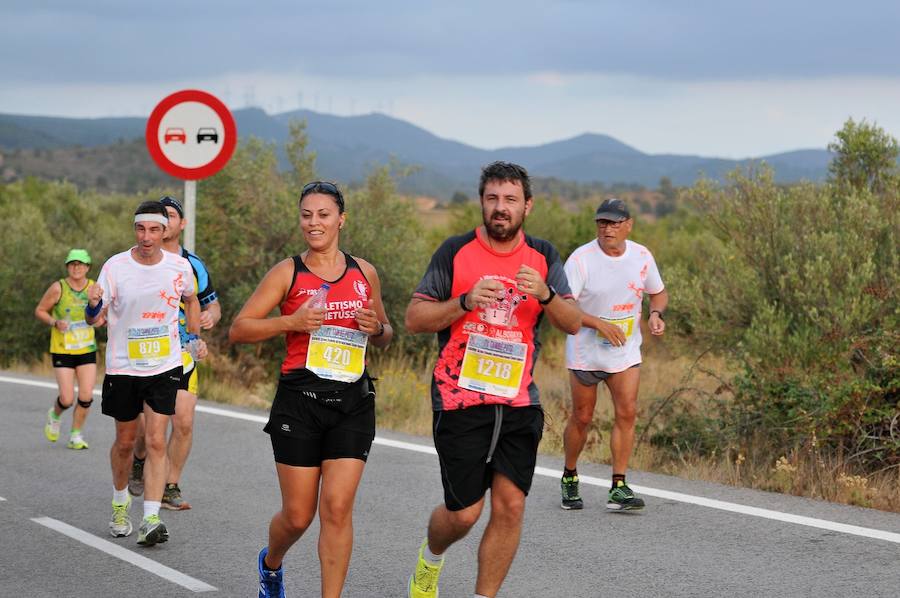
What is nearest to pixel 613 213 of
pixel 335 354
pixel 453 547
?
pixel 453 547

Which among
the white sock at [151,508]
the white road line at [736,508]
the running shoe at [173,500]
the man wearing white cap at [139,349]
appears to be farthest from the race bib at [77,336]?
the white sock at [151,508]

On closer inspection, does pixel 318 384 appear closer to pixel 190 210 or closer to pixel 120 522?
pixel 120 522

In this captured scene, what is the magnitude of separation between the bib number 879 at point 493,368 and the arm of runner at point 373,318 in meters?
0.52

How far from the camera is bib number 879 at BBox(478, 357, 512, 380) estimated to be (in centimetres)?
571

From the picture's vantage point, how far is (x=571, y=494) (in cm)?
855

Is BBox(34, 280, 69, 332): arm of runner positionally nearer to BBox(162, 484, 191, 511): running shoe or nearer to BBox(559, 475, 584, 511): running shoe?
BBox(162, 484, 191, 511): running shoe

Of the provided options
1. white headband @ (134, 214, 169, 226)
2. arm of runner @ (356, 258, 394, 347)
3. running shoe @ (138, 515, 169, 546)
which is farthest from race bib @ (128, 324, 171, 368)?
arm of runner @ (356, 258, 394, 347)

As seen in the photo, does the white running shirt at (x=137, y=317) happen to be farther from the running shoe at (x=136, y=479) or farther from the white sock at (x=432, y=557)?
the white sock at (x=432, y=557)

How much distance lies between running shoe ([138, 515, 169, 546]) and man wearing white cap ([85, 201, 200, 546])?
323mm

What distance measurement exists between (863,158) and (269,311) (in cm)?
953

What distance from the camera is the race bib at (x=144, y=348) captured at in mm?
7988

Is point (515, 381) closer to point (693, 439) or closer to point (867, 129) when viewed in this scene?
point (693, 439)

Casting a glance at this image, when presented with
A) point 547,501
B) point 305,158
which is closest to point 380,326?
point 547,501

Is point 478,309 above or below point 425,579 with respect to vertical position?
above
